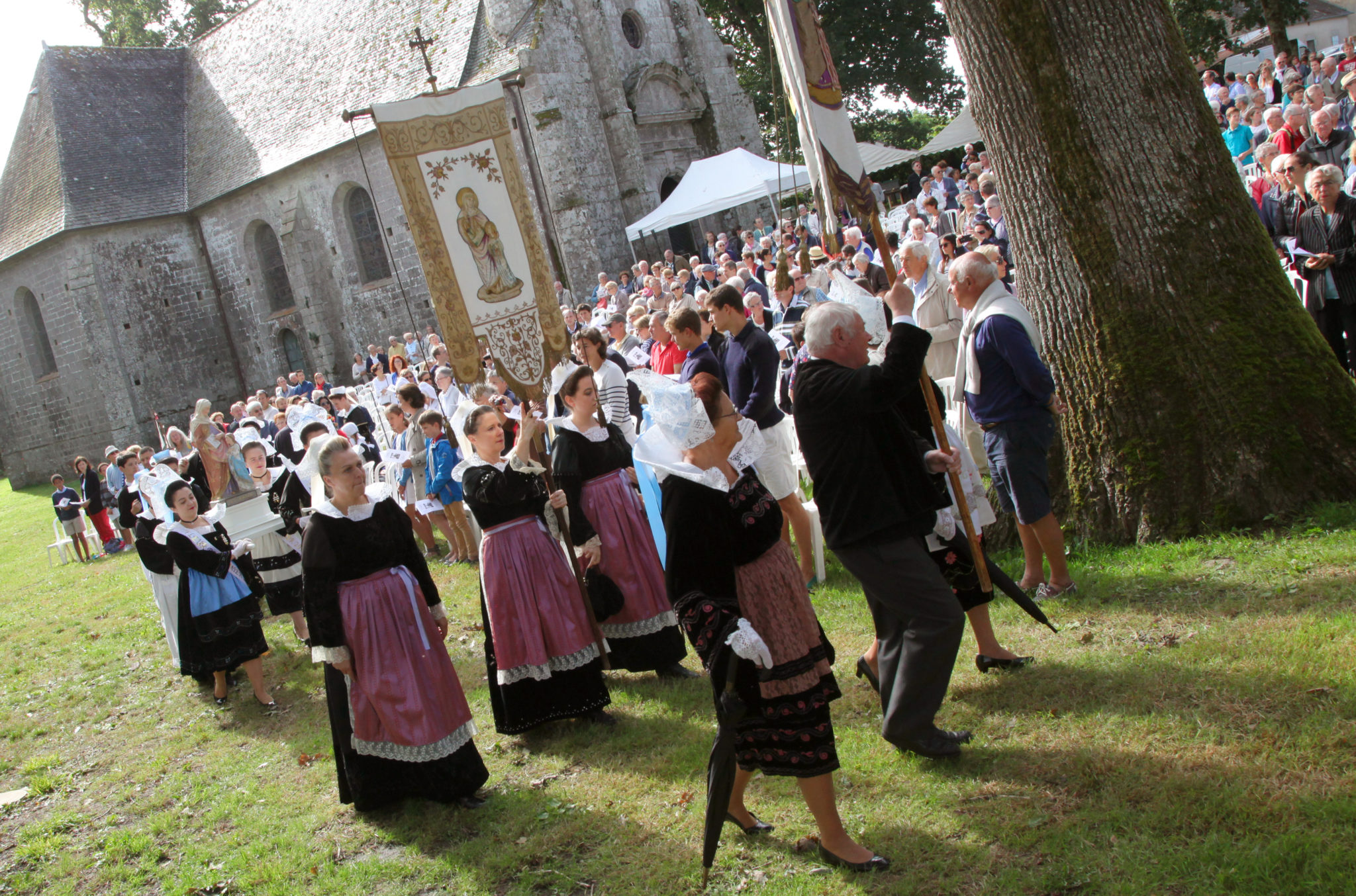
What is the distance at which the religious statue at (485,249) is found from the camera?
5.32 m

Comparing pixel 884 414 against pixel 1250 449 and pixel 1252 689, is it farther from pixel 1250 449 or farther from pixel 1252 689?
pixel 1250 449

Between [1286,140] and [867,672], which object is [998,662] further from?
[1286,140]

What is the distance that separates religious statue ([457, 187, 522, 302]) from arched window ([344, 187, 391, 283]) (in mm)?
21443

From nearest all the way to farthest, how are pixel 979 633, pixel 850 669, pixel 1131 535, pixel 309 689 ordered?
pixel 979 633 → pixel 850 669 → pixel 1131 535 → pixel 309 689

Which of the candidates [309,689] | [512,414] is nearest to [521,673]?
[309,689]

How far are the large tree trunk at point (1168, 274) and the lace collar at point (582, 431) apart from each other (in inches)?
110

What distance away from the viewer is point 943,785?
372 centimetres

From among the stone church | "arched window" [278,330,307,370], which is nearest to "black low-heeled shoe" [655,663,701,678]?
the stone church

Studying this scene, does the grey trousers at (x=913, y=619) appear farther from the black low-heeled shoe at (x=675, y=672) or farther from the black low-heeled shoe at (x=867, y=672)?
the black low-heeled shoe at (x=675, y=672)

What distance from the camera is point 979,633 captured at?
4488 mm

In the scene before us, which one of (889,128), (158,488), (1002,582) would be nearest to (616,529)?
(1002,582)

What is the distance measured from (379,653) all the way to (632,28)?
2399 centimetres

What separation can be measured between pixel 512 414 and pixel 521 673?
466cm

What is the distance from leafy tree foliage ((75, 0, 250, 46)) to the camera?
123 feet
